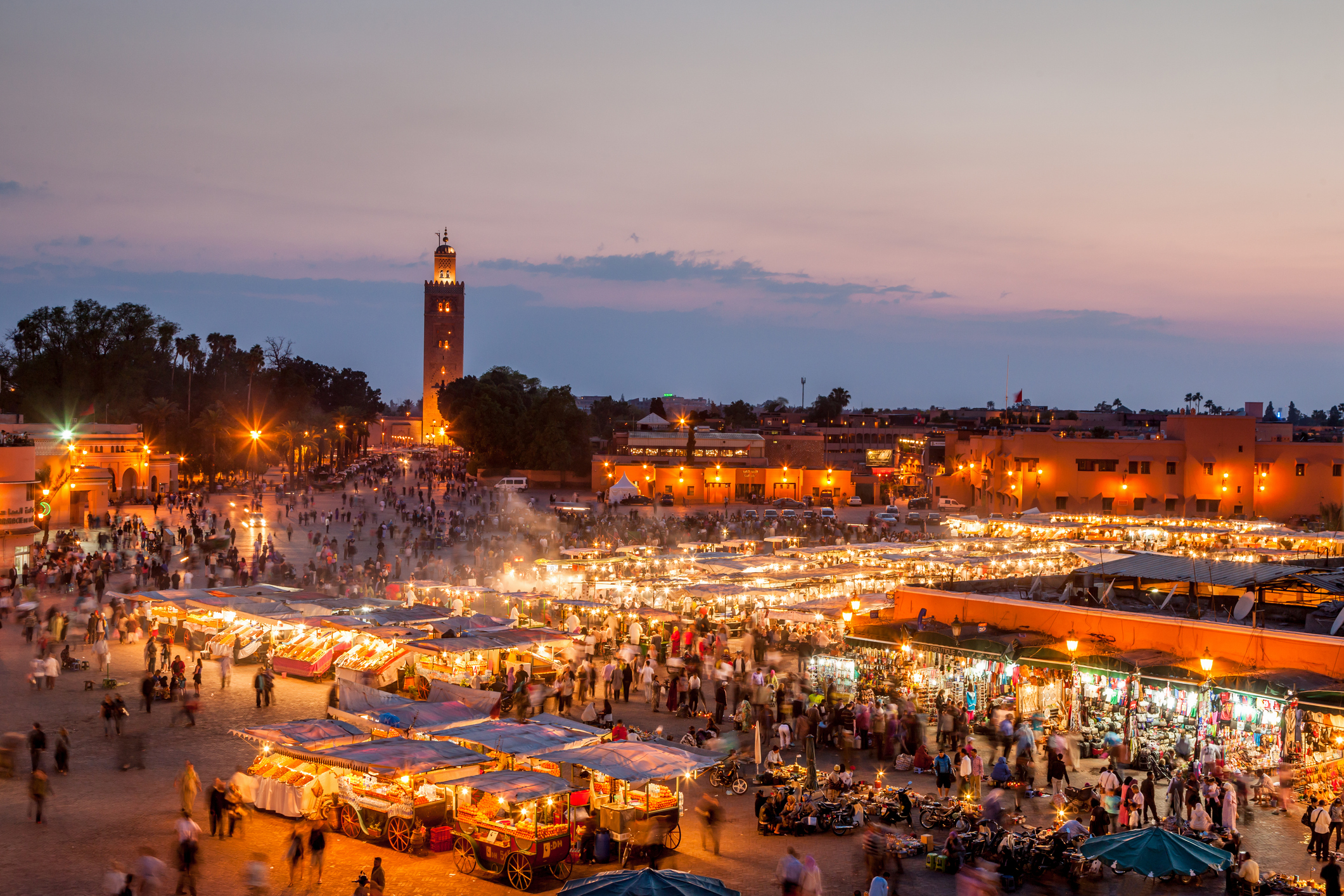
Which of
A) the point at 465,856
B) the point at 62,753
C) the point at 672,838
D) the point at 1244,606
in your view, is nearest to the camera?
the point at 465,856

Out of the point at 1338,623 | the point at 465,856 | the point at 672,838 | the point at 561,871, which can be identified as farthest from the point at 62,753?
the point at 1338,623

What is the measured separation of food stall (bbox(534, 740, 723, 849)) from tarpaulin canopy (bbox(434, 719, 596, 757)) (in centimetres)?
41

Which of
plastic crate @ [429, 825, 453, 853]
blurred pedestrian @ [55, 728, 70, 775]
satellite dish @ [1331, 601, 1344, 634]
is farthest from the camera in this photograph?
satellite dish @ [1331, 601, 1344, 634]

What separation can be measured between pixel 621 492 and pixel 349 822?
152 ft

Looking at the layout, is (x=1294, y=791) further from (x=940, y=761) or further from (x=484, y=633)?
(x=484, y=633)

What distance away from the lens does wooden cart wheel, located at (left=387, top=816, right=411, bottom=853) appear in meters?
11.3

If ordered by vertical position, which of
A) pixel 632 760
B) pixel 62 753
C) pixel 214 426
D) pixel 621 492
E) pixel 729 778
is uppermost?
pixel 214 426

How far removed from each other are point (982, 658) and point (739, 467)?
4892 centimetres

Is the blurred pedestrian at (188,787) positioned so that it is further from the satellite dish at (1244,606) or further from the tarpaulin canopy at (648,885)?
the satellite dish at (1244,606)

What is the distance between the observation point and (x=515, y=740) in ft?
40.1

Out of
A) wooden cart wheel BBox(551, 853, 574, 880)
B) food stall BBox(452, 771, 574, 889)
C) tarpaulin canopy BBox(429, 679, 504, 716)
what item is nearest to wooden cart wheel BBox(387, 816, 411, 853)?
food stall BBox(452, 771, 574, 889)

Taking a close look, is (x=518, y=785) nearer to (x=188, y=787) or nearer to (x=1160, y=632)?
(x=188, y=787)

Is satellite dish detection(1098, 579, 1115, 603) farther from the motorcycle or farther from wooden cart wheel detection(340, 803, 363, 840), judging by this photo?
wooden cart wheel detection(340, 803, 363, 840)

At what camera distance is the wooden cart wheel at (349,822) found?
11641 mm
